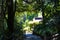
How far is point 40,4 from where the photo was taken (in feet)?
20.0

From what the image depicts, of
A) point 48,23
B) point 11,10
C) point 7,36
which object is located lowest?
point 7,36

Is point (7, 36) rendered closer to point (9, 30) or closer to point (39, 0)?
point (9, 30)

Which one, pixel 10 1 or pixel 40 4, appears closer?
pixel 10 1

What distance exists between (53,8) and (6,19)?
164 cm

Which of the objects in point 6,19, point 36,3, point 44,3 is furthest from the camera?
point 36,3

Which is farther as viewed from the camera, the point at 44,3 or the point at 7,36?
the point at 44,3

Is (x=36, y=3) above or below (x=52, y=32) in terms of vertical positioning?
above

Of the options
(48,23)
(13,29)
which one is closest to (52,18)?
(48,23)

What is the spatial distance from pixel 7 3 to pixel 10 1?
0.39 ft

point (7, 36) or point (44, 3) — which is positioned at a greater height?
point (44, 3)

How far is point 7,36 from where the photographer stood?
5277 mm

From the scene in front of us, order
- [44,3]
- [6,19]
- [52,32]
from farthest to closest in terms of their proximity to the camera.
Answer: [44,3] < [6,19] < [52,32]

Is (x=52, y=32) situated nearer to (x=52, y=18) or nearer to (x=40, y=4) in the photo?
(x=52, y=18)

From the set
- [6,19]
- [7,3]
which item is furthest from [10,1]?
[6,19]
